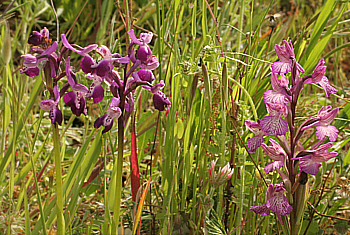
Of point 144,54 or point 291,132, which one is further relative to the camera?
point 291,132

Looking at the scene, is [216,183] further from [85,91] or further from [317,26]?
[317,26]

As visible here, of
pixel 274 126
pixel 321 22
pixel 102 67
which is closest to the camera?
pixel 102 67

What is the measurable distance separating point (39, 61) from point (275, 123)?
51cm

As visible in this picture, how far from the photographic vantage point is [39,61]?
0.75m

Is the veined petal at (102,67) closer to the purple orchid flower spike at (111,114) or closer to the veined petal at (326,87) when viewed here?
the purple orchid flower spike at (111,114)

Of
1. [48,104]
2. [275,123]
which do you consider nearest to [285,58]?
[275,123]

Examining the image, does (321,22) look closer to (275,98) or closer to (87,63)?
(275,98)

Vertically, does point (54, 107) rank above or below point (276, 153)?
above

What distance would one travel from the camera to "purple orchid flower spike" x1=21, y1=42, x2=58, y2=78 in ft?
2.41

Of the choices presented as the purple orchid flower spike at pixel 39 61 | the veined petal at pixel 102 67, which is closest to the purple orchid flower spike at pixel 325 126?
the veined petal at pixel 102 67

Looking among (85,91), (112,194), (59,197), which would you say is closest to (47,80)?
(85,91)

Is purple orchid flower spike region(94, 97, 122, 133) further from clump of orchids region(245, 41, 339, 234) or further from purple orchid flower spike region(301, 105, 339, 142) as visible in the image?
purple orchid flower spike region(301, 105, 339, 142)

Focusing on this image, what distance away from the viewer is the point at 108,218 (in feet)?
2.80

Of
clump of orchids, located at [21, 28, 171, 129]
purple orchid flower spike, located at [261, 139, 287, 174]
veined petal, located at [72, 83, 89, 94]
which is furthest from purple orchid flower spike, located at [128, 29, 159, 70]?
purple orchid flower spike, located at [261, 139, 287, 174]
